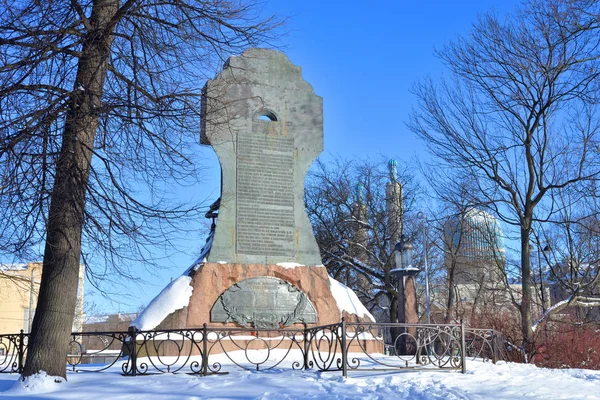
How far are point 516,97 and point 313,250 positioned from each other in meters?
7.50

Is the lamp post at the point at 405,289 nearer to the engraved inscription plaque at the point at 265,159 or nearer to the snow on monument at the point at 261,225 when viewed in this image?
the snow on monument at the point at 261,225

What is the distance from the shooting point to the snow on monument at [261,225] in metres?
13.0

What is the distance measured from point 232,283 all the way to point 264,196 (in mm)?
2004

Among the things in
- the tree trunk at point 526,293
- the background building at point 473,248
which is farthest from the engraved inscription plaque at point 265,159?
the background building at point 473,248

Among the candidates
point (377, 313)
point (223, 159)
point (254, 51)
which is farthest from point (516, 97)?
point (377, 313)

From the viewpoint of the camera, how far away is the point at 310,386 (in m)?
8.42

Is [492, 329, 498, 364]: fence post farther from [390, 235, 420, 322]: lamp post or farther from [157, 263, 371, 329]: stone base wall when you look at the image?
[390, 235, 420, 322]: lamp post

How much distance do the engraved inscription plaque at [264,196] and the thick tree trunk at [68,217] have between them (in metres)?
4.98

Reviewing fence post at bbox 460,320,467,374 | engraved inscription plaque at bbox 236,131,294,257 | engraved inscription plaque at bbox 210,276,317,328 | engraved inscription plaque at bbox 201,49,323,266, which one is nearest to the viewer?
fence post at bbox 460,320,467,374

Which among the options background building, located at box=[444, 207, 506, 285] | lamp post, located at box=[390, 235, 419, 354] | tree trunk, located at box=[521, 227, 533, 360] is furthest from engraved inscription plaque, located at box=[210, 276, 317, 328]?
background building, located at box=[444, 207, 506, 285]

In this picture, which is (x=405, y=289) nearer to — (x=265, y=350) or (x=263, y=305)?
(x=263, y=305)

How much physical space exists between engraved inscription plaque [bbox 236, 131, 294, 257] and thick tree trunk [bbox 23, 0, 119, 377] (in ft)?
16.3

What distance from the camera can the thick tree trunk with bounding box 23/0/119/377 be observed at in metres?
8.74

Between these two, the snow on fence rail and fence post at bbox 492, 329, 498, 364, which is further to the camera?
fence post at bbox 492, 329, 498, 364
